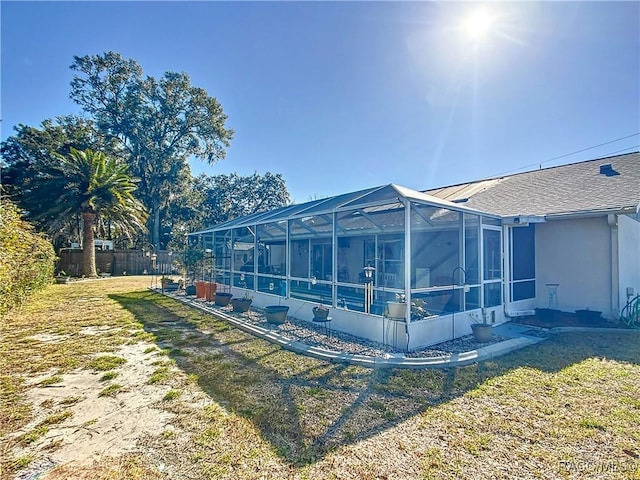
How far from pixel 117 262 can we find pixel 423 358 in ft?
77.7

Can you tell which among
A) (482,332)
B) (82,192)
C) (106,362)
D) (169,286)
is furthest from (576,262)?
(82,192)

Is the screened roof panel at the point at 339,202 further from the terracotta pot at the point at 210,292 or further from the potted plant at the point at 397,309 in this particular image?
the terracotta pot at the point at 210,292

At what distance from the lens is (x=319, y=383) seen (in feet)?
14.3

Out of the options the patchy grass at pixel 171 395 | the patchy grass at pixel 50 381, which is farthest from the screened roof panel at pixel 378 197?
the patchy grass at pixel 50 381

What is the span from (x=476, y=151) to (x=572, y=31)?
679cm

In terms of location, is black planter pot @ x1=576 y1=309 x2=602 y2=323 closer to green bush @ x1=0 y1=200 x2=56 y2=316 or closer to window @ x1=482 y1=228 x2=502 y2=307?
window @ x1=482 y1=228 x2=502 y2=307

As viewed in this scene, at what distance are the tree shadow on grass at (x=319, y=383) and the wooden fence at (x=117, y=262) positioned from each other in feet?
55.2

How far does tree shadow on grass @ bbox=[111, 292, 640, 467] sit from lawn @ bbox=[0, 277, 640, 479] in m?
0.02

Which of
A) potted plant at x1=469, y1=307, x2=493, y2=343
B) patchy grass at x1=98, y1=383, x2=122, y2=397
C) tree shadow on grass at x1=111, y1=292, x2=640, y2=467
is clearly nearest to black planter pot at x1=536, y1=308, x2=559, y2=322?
tree shadow on grass at x1=111, y1=292, x2=640, y2=467

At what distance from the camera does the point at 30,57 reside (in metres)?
9.56

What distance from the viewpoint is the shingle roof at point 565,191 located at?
7691 millimetres

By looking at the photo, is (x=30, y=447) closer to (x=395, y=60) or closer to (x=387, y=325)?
(x=387, y=325)

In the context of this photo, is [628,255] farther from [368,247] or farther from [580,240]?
[368,247]

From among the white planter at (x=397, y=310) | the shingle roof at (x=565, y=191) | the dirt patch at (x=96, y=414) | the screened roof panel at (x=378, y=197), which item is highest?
the shingle roof at (x=565, y=191)
